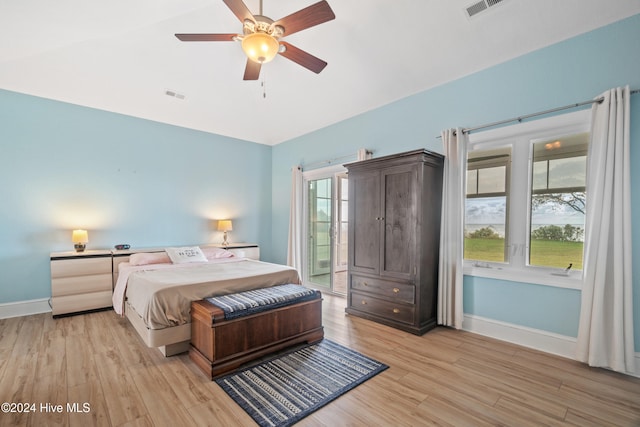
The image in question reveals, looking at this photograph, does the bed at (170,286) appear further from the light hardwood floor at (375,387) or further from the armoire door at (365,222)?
the armoire door at (365,222)

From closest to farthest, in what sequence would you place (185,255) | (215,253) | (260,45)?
(260,45)
(185,255)
(215,253)

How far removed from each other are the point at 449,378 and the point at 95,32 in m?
4.56

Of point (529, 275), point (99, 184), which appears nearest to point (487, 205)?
point (529, 275)

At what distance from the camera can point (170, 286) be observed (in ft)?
8.52

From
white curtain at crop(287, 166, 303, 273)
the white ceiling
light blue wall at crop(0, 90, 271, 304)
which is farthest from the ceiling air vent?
light blue wall at crop(0, 90, 271, 304)

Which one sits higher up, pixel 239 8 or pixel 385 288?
pixel 239 8

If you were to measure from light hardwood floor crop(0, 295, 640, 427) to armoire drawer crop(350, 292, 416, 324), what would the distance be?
0.25 meters

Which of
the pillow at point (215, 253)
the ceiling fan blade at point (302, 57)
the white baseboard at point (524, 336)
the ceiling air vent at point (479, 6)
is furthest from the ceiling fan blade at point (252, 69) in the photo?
the white baseboard at point (524, 336)

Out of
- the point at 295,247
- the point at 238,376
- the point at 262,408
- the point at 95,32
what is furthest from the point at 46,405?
the point at 295,247

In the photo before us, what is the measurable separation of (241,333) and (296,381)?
61 cm

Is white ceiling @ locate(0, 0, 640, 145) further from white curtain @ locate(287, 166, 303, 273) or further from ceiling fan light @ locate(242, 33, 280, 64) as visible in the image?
white curtain @ locate(287, 166, 303, 273)

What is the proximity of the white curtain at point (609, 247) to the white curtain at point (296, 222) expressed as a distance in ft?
12.8

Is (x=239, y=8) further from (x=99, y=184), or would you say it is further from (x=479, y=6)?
(x=99, y=184)

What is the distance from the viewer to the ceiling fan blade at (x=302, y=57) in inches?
92.8
